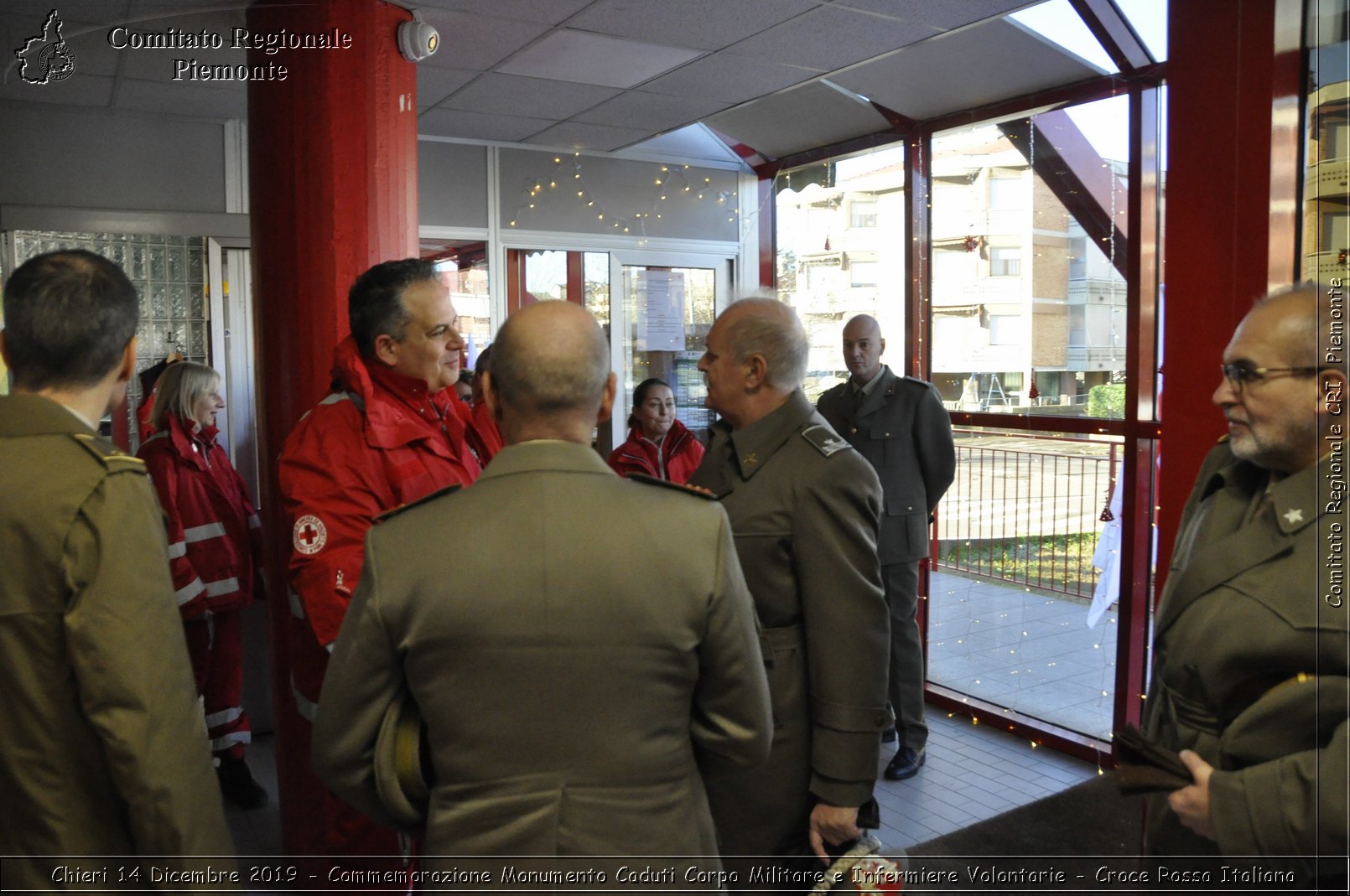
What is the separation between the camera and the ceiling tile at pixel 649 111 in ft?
15.4

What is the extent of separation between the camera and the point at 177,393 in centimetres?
389

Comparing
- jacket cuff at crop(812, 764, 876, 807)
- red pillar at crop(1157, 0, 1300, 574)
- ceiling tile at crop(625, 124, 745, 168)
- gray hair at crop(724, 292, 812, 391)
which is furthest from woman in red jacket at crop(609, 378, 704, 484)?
jacket cuff at crop(812, 764, 876, 807)

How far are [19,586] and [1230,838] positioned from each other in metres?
1.81

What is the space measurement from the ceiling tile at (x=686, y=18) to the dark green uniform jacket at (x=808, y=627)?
7.06ft

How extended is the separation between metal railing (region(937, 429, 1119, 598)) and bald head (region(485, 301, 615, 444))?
3497 mm

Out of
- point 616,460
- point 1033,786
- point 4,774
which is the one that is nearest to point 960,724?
point 1033,786

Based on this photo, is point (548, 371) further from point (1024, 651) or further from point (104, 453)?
point (1024, 651)

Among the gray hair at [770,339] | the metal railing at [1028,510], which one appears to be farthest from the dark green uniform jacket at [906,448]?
the gray hair at [770,339]

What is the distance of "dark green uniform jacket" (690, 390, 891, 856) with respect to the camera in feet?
6.04

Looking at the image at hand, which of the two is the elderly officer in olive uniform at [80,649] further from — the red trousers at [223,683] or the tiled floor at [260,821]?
the red trousers at [223,683]

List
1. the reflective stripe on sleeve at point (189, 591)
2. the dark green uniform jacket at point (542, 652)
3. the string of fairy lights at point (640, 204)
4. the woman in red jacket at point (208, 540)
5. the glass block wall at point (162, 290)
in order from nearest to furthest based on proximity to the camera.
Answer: the dark green uniform jacket at point (542, 652) < the reflective stripe on sleeve at point (189, 591) < the woman in red jacket at point (208, 540) < the glass block wall at point (162, 290) < the string of fairy lights at point (640, 204)

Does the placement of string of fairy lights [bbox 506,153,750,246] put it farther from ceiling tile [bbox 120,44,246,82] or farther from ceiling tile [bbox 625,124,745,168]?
ceiling tile [bbox 120,44,246,82]

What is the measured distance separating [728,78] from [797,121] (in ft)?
3.82

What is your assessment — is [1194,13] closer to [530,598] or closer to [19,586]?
[530,598]
